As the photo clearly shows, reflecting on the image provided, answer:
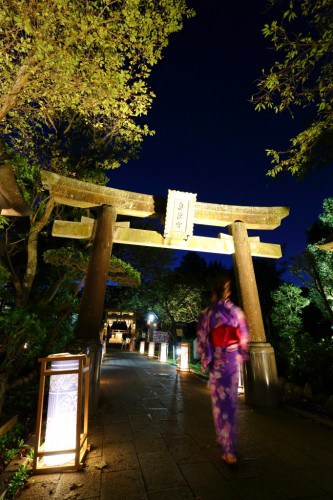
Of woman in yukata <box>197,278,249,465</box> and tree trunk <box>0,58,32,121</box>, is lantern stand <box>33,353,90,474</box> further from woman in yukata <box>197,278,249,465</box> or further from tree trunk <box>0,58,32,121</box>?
tree trunk <box>0,58,32,121</box>

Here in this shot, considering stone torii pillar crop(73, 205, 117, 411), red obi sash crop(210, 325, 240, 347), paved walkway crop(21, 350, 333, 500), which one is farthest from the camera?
stone torii pillar crop(73, 205, 117, 411)

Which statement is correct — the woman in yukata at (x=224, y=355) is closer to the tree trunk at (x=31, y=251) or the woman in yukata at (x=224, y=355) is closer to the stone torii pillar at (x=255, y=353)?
the stone torii pillar at (x=255, y=353)

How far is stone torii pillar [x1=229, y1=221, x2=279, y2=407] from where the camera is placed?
606 cm

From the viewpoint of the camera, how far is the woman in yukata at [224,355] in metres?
3.25

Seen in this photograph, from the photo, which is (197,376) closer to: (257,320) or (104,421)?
(257,320)

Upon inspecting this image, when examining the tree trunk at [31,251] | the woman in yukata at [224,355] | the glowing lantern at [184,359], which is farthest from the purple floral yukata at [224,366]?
the glowing lantern at [184,359]

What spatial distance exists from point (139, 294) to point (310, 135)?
2132 centimetres

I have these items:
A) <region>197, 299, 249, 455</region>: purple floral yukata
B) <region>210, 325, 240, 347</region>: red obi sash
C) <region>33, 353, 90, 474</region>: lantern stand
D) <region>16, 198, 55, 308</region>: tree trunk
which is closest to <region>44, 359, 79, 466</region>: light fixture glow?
<region>33, 353, 90, 474</region>: lantern stand

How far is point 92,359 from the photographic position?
5.42m

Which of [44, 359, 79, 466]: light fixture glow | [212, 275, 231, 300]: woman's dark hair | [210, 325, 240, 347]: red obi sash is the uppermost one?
[212, 275, 231, 300]: woman's dark hair

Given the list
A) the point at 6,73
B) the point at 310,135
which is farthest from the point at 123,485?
the point at 6,73

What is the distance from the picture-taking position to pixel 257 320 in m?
6.85

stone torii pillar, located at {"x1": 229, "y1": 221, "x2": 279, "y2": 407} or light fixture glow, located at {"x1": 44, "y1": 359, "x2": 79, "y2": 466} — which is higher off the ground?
stone torii pillar, located at {"x1": 229, "y1": 221, "x2": 279, "y2": 407}

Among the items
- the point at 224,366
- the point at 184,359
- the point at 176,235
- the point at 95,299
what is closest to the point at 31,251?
the point at 95,299
